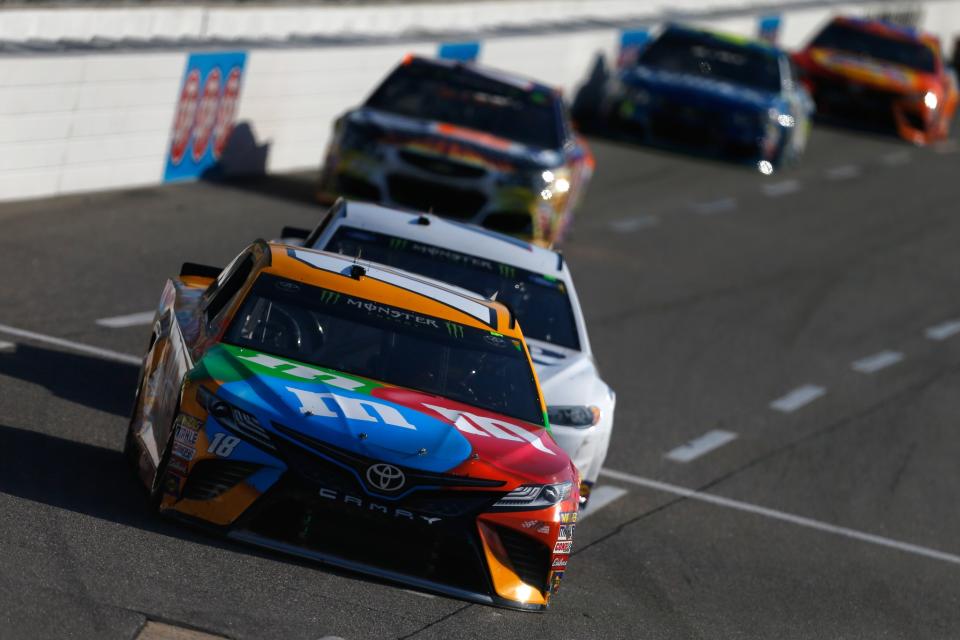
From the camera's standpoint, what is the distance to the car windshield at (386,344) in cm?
830

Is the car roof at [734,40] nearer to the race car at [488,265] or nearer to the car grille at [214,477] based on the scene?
the race car at [488,265]

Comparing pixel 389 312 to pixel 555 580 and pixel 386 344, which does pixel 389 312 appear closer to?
pixel 386 344

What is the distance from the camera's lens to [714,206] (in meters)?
22.5

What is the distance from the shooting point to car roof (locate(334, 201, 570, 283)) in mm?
10844

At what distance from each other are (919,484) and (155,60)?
801 cm

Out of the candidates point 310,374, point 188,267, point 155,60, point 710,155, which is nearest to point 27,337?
point 188,267

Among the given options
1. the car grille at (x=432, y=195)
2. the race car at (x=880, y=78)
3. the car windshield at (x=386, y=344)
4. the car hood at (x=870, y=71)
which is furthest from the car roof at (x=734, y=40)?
the car windshield at (x=386, y=344)

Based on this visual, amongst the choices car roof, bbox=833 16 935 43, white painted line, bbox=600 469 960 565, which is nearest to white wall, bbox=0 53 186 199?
white painted line, bbox=600 469 960 565

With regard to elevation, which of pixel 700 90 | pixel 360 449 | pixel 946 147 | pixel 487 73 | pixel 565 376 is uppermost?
pixel 360 449

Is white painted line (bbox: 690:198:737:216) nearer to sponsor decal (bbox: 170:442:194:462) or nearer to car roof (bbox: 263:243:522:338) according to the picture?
car roof (bbox: 263:243:522:338)

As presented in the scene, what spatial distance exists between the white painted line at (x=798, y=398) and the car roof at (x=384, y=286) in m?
5.66

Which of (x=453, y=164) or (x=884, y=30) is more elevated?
(x=453, y=164)

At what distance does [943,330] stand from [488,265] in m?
9.06

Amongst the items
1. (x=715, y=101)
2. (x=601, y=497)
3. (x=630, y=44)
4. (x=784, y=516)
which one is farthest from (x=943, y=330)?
(x=630, y=44)
